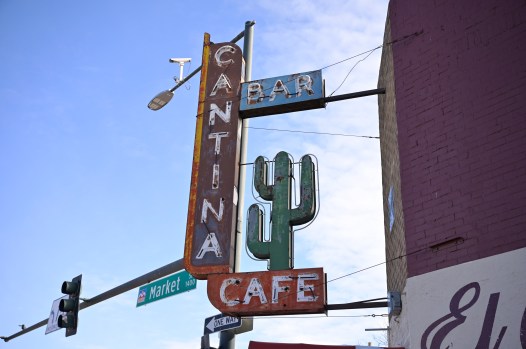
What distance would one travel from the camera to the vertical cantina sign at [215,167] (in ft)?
37.8

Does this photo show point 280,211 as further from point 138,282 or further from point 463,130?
point 138,282

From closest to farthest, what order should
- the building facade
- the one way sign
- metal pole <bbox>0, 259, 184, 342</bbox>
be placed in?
the building facade < the one way sign < metal pole <bbox>0, 259, 184, 342</bbox>

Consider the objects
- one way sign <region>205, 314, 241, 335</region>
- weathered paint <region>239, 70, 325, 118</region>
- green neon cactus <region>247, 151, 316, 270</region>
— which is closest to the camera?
one way sign <region>205, 314, 241, 335</region>

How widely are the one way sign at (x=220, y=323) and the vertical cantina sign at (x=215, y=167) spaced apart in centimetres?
82

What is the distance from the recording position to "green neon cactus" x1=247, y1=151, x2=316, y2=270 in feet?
36.2

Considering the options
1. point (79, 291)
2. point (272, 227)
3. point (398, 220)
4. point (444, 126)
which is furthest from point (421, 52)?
point (79, 291)

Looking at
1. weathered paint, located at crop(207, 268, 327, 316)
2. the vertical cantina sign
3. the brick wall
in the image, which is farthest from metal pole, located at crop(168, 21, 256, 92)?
weathered paint, located at crop(207, 268, 327, 316)

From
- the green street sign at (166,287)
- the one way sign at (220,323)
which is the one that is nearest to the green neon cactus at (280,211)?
the one way sign at (220,323)

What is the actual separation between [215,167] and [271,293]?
2924 millimetres

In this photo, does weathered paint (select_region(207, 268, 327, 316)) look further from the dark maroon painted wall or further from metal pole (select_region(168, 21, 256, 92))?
metal pole (select_region(168, 21, 256, 92))

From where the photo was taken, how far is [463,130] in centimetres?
966

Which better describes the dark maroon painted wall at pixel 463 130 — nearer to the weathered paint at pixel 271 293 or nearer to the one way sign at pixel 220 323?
the weathered paint at pixel 271 293

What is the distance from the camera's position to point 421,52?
1092 centimetres

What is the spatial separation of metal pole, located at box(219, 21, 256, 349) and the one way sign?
11cm
